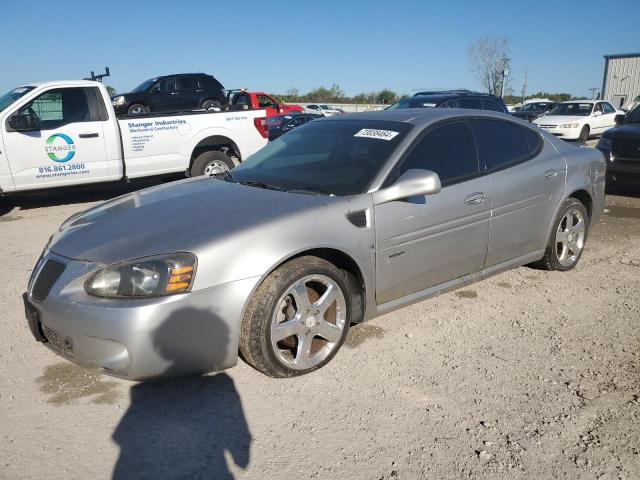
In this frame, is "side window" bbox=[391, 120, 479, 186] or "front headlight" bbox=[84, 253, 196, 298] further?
"side window" bbox=[391, 120, 479, 186]

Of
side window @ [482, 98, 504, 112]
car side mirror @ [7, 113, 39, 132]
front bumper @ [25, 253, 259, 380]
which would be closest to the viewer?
front bumper @ [25, 253, 259, 380]

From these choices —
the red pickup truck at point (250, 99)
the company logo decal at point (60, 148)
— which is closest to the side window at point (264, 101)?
the red pickup truck at point (250, 99)

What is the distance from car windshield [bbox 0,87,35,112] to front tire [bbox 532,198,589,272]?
22.9 ft

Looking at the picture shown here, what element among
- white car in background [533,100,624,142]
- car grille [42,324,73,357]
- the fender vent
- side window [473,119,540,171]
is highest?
side window [473,119,540,171]

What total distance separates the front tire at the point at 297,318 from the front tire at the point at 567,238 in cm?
229

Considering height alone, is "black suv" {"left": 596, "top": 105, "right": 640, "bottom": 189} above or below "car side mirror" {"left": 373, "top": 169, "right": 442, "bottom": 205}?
below

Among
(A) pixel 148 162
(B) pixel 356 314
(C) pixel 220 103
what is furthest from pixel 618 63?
(B) pixel 356 314

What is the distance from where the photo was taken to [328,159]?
3740mm

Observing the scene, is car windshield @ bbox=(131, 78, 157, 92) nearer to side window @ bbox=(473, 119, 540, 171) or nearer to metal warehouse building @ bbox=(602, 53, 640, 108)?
side window @ bbox=(473, 119, 540, 171)

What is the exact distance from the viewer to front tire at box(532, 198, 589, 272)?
4547 millimetres

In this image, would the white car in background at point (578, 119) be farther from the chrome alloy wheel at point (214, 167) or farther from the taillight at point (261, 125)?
the chrome alloy wheel at point (214, 167)

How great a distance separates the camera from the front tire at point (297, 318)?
2814 millimetres

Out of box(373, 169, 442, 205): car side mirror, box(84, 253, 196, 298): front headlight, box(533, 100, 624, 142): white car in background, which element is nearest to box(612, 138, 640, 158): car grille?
box(373, 169, 442, 205): car side mirror

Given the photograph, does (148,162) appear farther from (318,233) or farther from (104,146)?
(318,233)
